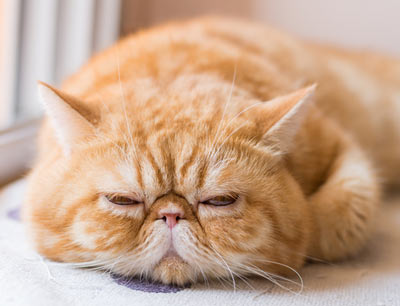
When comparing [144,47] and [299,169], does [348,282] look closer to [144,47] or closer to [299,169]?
[299,169]

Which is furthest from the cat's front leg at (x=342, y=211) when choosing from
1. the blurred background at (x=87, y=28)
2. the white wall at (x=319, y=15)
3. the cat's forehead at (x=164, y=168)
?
the white wall at (x=319, y=15)

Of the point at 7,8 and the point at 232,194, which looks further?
the point at 7,8

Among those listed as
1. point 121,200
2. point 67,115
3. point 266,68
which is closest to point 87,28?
point 266,68

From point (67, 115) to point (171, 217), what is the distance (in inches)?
13.3

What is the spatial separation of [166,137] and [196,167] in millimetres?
104

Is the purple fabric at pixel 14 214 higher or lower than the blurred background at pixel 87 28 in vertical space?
lower

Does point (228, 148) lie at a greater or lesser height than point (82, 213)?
greater

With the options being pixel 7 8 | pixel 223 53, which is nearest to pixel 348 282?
pixel 223 53

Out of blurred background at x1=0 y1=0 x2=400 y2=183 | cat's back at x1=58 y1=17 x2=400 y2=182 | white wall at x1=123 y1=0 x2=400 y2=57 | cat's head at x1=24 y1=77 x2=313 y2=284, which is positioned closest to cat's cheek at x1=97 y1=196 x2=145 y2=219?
cat's head at x1=24 y1=77 x2=313 y2=284

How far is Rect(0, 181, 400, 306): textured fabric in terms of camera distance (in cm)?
111

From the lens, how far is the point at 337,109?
2.05 metres

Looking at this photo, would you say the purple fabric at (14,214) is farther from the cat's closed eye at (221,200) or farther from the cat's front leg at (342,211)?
the cat's front leg at (342,211)

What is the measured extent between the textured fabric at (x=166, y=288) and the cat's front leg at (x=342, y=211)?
58mm

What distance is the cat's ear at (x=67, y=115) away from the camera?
121cm
